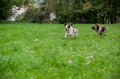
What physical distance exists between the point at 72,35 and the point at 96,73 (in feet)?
32.0

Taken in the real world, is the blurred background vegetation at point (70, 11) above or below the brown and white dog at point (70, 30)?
below

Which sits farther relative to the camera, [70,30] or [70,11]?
[70,11]

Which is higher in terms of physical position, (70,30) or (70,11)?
(70,30)

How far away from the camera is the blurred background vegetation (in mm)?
43625

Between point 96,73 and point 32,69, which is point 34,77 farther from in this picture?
point 96,73

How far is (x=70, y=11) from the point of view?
4572cm

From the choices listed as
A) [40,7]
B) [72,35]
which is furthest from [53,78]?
[40,7]

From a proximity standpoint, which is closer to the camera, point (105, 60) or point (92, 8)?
point (105, 60)

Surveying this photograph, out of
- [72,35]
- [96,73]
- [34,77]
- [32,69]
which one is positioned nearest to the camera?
[34,77]

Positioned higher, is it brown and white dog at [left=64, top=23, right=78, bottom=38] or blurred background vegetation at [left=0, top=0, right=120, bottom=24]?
brown and white dog at [left=64, top=23, right=78, bottom=38]

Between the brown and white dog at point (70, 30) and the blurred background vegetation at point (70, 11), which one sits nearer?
the brown and white dog at point (70, 30)

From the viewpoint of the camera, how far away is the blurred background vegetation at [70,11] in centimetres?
4362

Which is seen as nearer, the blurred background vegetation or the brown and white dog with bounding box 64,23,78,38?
the brown and white dog with bounding box 64,23,78,38

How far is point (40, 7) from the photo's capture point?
161 feet
